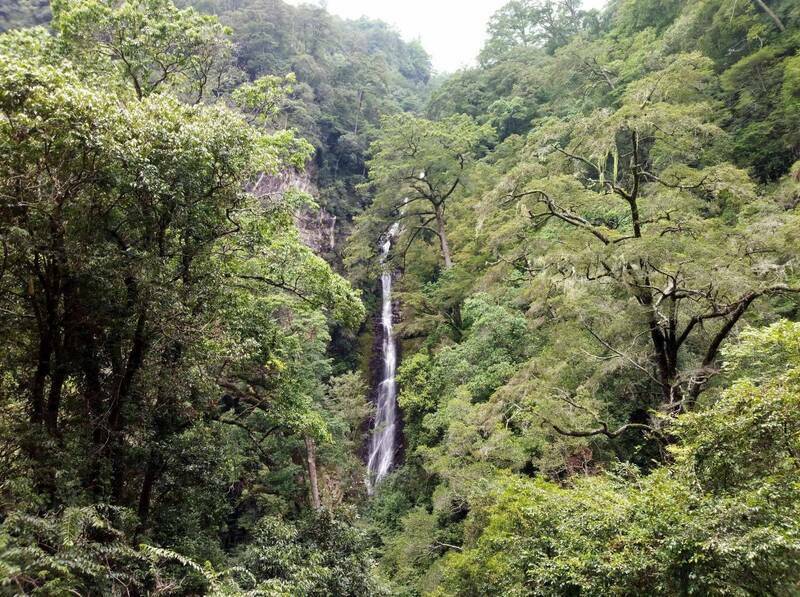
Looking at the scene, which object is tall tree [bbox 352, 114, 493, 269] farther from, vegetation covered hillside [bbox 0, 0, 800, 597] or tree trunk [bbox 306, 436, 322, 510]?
tree trunk [bbox 306, 436, 322, 510]

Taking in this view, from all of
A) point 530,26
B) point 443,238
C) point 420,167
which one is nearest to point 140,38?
point 420,167

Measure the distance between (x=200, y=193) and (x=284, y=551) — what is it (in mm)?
6256

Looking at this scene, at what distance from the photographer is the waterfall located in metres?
20.4

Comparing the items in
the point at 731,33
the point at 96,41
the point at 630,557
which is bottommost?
the point at 630,557

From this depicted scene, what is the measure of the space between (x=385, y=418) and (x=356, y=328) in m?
12.3

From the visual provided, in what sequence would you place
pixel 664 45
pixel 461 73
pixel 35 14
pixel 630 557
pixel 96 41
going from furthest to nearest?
pixel 461 73
pixel 35 14
pixel 664 45
pixel 96 41
pixel 630 557

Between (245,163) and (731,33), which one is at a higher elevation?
(731,33)

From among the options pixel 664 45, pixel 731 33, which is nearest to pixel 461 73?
pixel 664 45

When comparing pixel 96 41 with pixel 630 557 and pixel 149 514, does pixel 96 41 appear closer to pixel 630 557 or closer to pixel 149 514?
pixel 149 514

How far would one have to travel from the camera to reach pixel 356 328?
11.0 m

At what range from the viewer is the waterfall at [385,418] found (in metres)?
20.4

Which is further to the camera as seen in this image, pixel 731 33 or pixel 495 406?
pixel 731 33

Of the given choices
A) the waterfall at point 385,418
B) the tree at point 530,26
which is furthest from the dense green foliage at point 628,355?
the tree at point 530,26

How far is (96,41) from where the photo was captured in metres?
10.7
